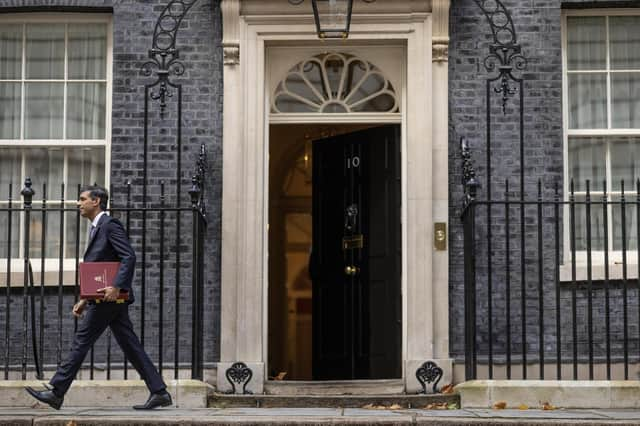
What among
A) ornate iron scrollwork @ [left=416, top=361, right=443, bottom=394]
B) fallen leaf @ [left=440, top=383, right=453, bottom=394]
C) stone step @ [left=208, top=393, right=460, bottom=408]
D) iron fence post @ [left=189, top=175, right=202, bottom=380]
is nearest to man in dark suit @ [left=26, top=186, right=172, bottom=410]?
iron fence post @ [left=189, top=175, right=202, bottom=380]

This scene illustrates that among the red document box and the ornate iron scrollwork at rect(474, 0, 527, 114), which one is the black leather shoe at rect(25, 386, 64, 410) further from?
the ornate iron scrollwork at rect(474, 0, 527, 114)

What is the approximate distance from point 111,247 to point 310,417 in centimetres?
203

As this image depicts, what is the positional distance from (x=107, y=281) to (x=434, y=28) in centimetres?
396

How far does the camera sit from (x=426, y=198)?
1155 cm

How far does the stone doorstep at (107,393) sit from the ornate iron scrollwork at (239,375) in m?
0.76

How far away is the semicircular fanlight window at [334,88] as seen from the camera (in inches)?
478

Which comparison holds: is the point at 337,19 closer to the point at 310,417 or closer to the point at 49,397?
the point at 310,417

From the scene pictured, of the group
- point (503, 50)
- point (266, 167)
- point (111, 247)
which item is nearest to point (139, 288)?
point (266, 167)

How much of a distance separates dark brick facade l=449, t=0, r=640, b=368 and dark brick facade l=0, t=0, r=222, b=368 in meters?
2.16

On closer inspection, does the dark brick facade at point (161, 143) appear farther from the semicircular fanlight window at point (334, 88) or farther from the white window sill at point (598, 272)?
the white window sill at point (598, 272)

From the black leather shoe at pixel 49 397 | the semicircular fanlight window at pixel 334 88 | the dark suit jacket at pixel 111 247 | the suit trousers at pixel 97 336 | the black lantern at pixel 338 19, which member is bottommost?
the black leather shoe at pixel 49 397

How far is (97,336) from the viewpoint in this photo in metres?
9.83

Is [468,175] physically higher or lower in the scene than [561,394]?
higher

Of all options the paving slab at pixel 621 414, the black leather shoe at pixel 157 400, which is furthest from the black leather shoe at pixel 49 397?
the paving slab at pixel 621 414
